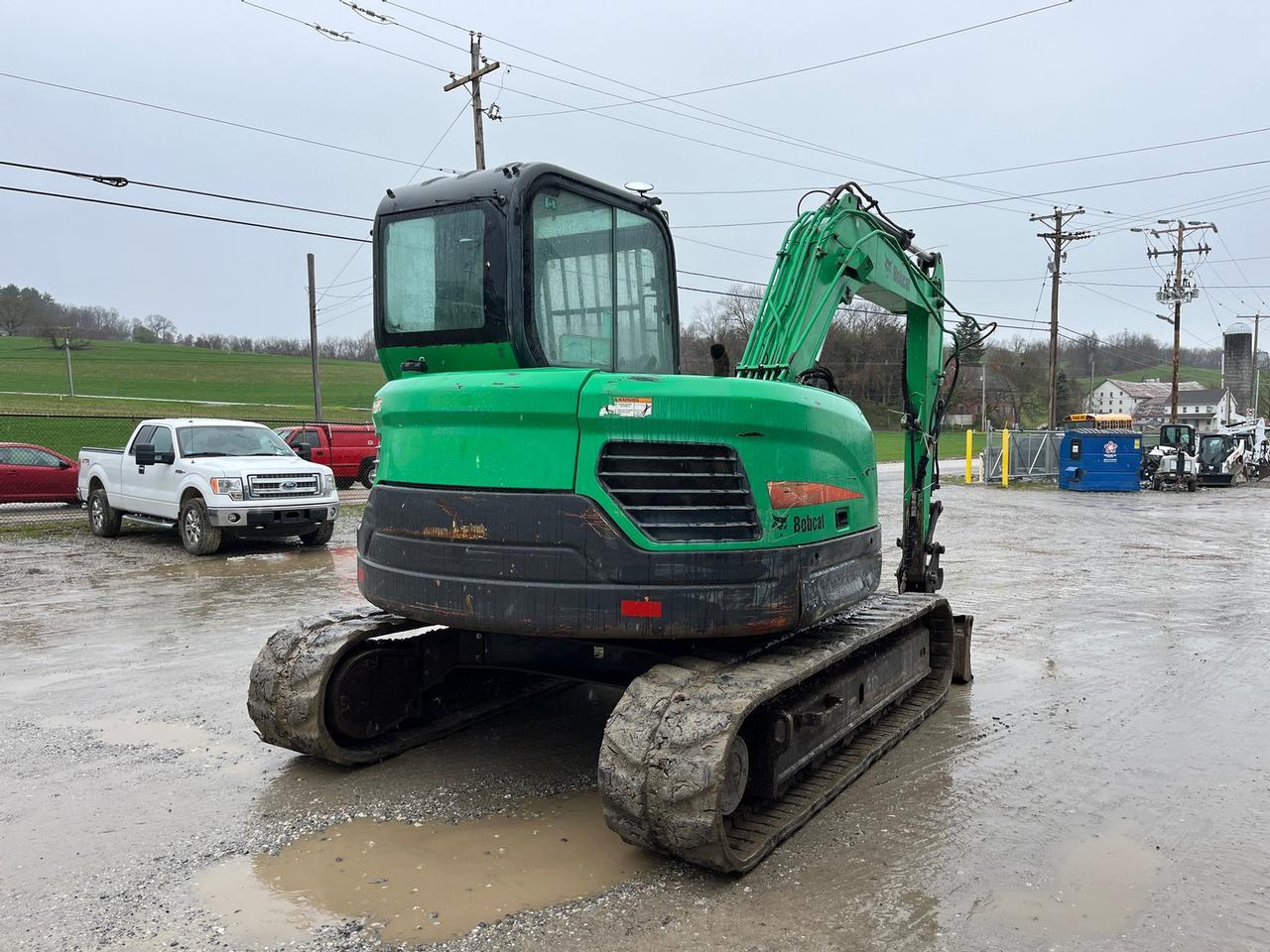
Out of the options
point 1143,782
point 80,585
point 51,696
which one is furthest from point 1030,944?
point 80,585

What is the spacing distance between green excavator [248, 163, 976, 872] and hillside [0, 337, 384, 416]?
46.8 metres

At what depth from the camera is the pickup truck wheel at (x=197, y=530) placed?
13.7m

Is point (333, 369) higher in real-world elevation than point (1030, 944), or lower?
higher

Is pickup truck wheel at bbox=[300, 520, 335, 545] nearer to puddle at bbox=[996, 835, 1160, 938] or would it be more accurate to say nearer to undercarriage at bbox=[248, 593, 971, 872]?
undercarriage at bbox=[248, 593, 971, 872]

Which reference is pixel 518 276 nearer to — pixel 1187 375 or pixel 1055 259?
pixel 1055 259

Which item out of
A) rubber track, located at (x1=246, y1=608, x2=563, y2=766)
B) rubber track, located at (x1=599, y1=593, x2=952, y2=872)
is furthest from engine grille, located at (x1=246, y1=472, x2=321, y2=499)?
rubber track, located at (x1=599, y1=593, x2=952, y2=872)

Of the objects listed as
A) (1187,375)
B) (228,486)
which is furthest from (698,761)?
(1187,375)

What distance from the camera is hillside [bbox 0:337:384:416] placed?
5953cm

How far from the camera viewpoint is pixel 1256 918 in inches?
148

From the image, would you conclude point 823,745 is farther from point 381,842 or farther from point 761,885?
point 381,842

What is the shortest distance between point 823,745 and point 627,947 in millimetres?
1780

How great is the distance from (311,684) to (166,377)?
7390 centimetres

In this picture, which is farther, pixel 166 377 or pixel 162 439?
pixel 166 377

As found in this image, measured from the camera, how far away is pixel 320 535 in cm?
1496
